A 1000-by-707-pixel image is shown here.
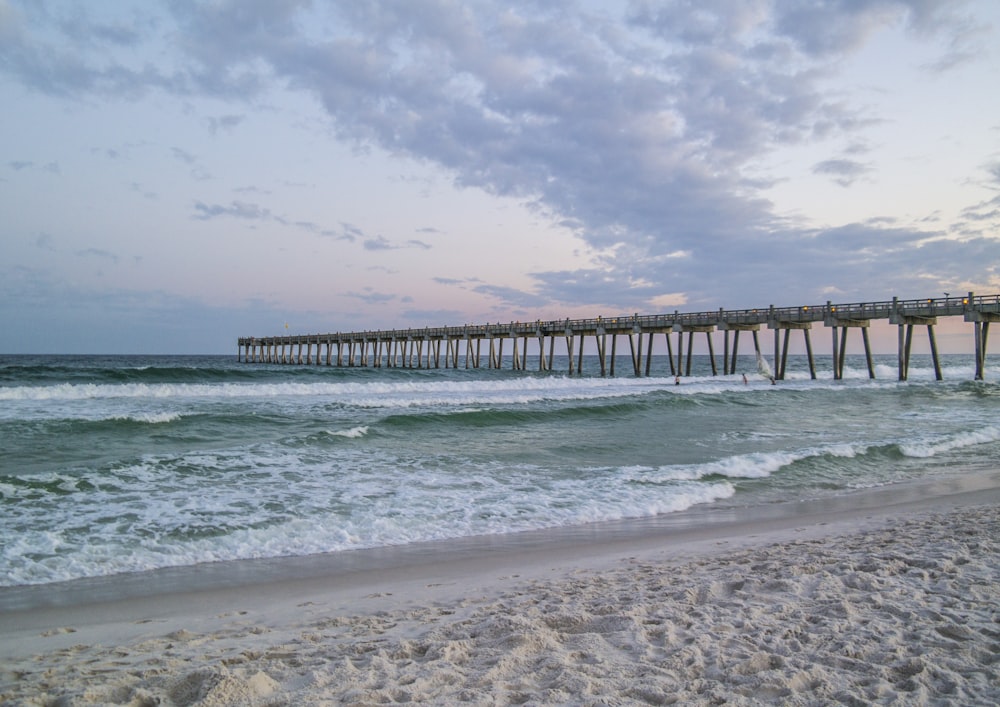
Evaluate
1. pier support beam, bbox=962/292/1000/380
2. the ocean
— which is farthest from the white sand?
pier support beam, bbox=962/292/1000/380

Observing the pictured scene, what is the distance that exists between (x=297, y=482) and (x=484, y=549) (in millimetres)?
4597

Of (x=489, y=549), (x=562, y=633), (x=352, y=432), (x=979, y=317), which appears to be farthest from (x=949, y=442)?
(x=979, y=317)

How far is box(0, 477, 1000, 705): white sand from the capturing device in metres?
3.12

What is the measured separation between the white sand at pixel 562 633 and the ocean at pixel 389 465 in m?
1.68

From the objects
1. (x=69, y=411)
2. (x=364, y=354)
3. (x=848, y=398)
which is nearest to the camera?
(x=69, y=411)

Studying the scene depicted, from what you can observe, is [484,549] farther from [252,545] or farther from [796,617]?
[796,617]

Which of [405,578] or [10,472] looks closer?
[405,578]

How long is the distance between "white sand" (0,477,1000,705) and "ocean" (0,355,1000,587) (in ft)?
A: 5.50

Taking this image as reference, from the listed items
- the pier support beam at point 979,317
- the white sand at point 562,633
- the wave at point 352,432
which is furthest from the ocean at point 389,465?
the pier support beam at point 979,317

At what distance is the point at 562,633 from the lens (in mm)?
3914

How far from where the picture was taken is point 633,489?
399 inches

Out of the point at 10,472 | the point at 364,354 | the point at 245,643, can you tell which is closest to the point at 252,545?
the point at 245,643

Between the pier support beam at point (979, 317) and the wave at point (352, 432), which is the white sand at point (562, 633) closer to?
the wave at point (352, 432)

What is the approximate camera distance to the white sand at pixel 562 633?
3.12 metres
